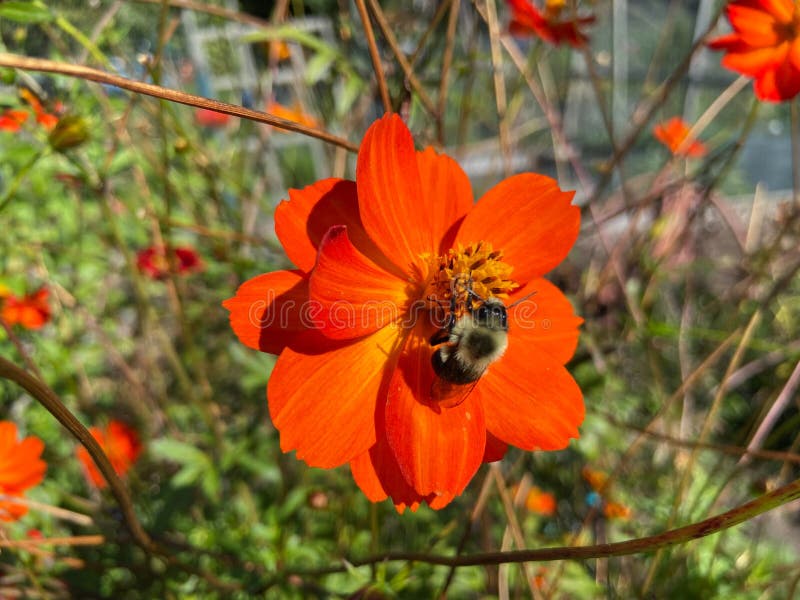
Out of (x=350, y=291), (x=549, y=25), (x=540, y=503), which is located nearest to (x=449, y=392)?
(x=350, y=291)

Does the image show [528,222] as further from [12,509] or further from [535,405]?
[12,509]

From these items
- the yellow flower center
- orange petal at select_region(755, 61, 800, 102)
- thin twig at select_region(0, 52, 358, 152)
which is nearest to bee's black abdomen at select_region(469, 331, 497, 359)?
thin twig at select_region(0, 52, 358, 152)

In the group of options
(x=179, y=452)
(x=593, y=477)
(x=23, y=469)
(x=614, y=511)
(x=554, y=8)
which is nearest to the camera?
(x=23, y=469)

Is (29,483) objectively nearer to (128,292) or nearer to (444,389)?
(444,389)

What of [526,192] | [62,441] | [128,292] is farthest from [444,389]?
[128,292]

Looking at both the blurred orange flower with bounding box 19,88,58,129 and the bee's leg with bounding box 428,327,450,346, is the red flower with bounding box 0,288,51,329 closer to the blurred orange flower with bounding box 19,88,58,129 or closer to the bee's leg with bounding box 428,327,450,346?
the blurred orange flower with bounding box 19,88,58,129

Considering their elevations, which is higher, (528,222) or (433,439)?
(528,222)
